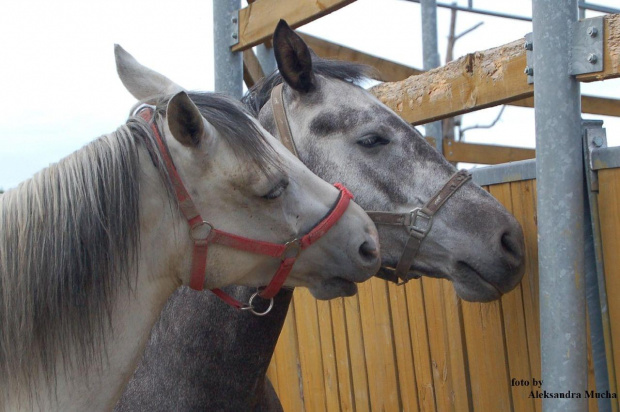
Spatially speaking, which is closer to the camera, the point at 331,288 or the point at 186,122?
the point at 186,122

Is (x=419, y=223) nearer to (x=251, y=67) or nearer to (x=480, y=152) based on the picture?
(x=251, y=67)

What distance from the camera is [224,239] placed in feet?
6.18

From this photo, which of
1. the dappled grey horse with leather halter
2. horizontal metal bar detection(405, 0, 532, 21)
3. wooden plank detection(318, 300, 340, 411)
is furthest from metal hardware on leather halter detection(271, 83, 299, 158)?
horizontal metal bar detection(405, 0, 532, 21)

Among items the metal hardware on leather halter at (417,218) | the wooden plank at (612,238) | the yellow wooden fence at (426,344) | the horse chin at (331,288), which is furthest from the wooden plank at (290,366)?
the wooden plank at (612,238)

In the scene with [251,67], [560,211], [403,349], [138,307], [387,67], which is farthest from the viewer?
→ [387,67]

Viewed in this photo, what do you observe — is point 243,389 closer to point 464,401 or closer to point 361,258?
point 361,258

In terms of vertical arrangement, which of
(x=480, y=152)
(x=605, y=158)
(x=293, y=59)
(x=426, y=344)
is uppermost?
(x=480, y=152)

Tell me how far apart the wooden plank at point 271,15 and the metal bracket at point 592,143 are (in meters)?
1.23

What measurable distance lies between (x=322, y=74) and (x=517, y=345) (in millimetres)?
1360

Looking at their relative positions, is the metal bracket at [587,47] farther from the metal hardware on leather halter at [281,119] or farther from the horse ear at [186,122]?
the horse ear at [186,122]

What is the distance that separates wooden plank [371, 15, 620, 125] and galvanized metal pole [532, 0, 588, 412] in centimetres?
11

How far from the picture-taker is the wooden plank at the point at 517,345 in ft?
8.54

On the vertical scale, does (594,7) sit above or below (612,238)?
above

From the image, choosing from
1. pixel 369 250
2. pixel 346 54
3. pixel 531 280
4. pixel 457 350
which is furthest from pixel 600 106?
pixel 369 250
